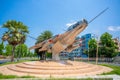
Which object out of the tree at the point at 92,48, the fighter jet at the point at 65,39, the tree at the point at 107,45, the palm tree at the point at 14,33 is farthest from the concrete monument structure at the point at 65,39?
the tree at the point at 92,48

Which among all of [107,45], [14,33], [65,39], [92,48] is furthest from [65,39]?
[92,48]

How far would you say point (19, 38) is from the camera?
38.3 meters

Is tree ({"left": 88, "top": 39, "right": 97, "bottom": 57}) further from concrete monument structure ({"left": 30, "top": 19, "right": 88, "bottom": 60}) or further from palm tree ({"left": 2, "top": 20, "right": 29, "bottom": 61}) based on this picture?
concrete monument structure ({"left": 30, "top": 19, "right": 88, "bottom": 60})

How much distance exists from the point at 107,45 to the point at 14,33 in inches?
1118

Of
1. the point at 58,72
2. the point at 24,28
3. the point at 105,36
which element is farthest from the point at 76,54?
the point at 58,72

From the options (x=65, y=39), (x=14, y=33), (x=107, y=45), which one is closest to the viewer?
(x=65, y=39)

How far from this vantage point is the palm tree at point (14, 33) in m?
37.9

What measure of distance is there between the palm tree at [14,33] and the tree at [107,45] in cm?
2466

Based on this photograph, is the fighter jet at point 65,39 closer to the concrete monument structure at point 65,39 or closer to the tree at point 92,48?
the concrete monument structure at point 65,39

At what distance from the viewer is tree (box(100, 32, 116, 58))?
46434mm

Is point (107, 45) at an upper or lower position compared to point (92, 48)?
upper

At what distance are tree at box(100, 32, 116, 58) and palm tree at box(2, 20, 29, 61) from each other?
971 inches

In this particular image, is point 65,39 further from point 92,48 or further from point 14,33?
point 92,48

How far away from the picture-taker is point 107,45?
47.8 meters
